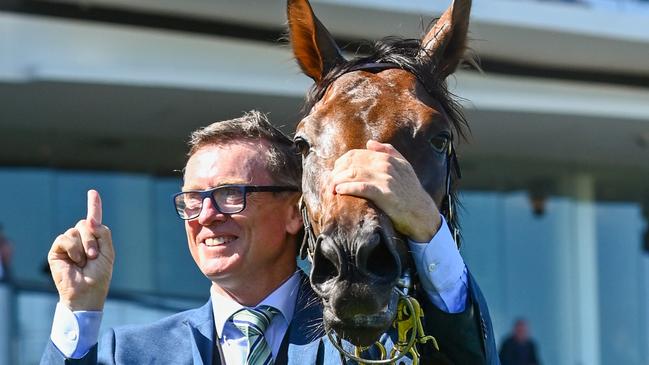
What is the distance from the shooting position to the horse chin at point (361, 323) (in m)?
2.28

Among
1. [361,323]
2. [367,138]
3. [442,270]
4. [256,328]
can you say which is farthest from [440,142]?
[256,328]

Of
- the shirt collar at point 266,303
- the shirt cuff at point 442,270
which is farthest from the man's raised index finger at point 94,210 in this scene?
the shirt cuff at point 442,270

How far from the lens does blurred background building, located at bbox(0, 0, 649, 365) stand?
34.1ft

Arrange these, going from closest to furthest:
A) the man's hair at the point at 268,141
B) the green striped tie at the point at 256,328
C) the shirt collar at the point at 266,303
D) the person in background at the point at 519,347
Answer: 1. the green striped tie at the point at 256,328
2. the shirt collar at the point at 266,303
3. the man's hair at the point at 268,141
4. the person in background at the point at 519,347

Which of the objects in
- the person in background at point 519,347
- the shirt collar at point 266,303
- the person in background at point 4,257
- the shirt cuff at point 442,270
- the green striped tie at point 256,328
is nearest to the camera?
the shirt cuff at point 442,270

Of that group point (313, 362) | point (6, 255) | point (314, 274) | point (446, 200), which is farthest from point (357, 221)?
point (6, 255)

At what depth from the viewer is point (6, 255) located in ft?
33.7

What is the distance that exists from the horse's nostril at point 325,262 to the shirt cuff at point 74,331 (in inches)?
33.3

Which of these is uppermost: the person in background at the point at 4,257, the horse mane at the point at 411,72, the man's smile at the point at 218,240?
the horse mane at the point at 411,72

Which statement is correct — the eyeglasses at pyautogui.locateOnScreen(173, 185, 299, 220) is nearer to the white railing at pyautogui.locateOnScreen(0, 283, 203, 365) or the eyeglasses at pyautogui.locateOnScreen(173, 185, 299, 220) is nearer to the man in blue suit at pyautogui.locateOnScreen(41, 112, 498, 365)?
the man in blue suit at pyautogui.locateOnScreen(41, 112, 498, 365)

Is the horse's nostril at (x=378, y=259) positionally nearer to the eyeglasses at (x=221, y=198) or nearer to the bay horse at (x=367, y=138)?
the bay horse at (x=367, y=138)

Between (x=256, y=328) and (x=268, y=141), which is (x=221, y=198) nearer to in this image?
(x=268, y=141)

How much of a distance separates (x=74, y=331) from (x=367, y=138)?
0.94 m

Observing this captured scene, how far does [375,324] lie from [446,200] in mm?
498
